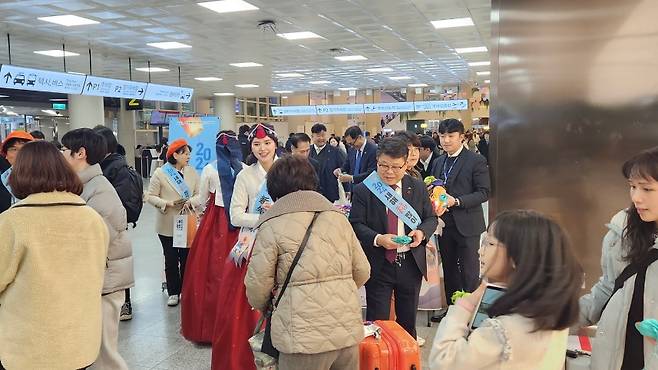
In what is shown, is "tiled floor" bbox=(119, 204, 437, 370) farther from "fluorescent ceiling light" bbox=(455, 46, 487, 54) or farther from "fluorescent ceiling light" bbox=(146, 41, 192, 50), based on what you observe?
"fluorescent ceiling light" bbox=(455, 46, 487, 54)

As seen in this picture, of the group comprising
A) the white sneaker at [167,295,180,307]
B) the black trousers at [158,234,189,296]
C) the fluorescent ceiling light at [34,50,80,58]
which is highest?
the fluorescent ceiling light at [34,50,80,58]

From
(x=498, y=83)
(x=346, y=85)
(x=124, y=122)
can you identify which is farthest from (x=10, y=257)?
(x=124, y=122)

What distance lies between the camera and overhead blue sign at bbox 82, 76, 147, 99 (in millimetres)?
9383

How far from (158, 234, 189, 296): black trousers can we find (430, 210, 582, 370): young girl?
11.4 feet

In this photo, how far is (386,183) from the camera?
2.80m

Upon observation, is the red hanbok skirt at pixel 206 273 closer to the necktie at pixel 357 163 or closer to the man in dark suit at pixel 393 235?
the man in dark suit at pixel 393 235

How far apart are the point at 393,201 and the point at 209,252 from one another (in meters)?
1.44

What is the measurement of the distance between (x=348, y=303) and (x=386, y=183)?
3.14 feet

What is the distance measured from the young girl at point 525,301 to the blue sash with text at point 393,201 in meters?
1.39

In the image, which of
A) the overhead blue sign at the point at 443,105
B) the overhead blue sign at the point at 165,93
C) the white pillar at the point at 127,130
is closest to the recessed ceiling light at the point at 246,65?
the overhead blue sign at the point at 165,93

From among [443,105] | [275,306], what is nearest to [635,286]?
[275,306]

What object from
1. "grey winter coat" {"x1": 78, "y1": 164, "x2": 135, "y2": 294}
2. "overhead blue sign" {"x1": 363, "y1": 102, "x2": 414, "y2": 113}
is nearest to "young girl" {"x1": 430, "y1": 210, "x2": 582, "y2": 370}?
"grey winter coat" {"x1": 78, "y1": 164, "x2": 135, "y2": 294}

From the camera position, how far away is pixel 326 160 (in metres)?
6.49

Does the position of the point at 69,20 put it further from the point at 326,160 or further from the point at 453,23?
the point at 453,23
